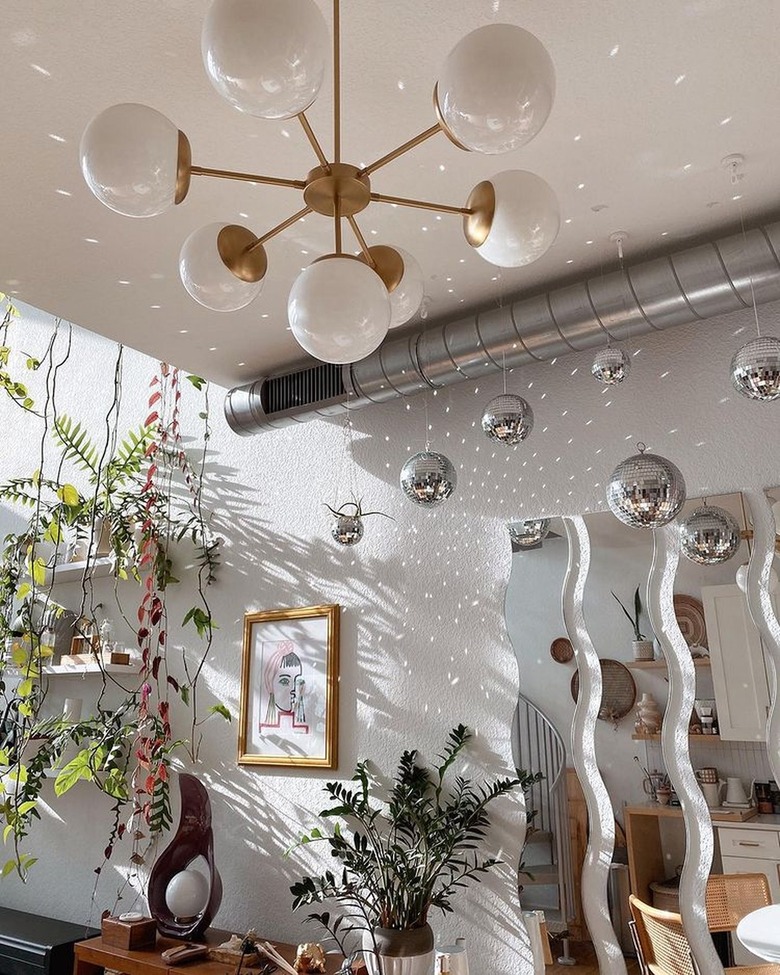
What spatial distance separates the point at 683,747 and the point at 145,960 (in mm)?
2088

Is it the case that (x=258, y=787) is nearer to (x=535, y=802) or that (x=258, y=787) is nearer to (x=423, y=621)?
(x=423, y=621)

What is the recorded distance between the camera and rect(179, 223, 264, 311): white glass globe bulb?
129 centimetres

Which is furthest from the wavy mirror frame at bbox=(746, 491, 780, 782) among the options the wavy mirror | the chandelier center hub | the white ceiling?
the chandelier center hub

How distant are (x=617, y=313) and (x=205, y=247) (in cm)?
150

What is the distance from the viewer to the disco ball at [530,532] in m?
2.77

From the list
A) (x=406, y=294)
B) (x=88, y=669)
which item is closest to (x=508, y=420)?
(x=406, y=294)

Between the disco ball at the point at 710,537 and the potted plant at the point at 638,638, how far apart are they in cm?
36

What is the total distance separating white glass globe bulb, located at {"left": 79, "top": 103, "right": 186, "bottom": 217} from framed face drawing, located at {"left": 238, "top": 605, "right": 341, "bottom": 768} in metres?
2.38

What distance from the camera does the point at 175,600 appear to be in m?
3.89

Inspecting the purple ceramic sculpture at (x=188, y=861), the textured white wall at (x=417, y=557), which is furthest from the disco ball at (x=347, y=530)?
the purple ceramic sculpture at (x=188, y=861)

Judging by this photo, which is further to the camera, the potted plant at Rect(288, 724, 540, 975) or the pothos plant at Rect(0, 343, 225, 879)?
the pothos plant at Rect(0, 343, 225, 879)

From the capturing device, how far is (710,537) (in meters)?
2.16

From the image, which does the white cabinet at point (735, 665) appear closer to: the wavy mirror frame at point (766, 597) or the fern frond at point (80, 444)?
the wavy mirror frame at point (766, 597)

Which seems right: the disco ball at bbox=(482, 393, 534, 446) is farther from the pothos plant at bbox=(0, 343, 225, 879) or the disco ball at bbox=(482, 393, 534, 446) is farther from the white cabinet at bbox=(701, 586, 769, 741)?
the pothos plant at bbox=(0, 343, 225, 879)
